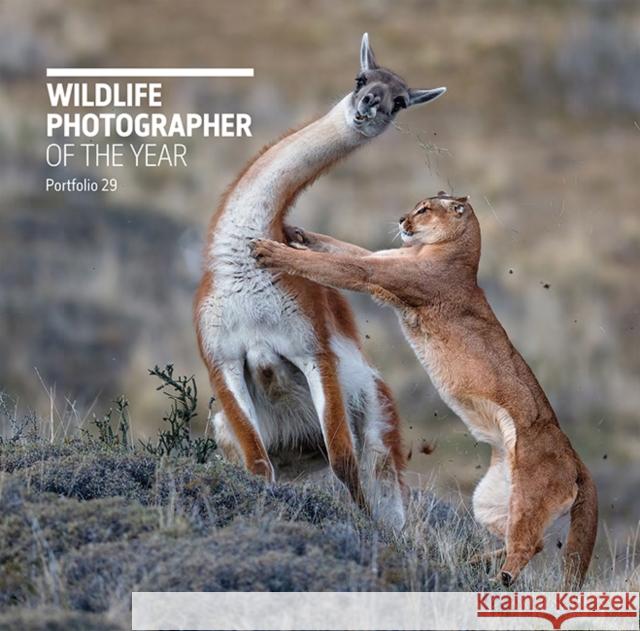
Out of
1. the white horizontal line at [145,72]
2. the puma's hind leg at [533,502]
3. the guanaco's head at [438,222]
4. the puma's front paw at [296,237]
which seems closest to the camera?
the puma's hind leg at [533,502]

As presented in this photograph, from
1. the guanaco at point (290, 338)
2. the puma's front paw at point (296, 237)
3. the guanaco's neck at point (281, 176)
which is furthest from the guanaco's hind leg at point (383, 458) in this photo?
the guanaco's neck at point (281, 176)

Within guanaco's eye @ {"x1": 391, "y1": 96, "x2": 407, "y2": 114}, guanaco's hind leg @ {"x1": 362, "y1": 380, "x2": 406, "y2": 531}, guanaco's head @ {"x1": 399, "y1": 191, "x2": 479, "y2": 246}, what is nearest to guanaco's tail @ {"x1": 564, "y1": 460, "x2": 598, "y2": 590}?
guanaco's hind leg @ {"x1": 362, "y1": 380, "x2": 406, "y2": 531}

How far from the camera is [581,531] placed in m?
10.7

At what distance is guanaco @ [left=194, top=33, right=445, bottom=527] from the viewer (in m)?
11.3

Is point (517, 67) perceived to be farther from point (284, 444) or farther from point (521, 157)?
point (284, 444)

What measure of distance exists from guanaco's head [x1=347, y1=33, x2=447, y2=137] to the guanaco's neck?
0.26 feet

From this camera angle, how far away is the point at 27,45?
115 feet

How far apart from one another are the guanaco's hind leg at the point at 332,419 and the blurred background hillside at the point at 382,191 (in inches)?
252

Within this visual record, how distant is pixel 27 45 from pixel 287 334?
82.7ft

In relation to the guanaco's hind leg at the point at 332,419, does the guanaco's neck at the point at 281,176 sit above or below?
above

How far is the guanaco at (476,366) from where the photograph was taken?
10.5 m

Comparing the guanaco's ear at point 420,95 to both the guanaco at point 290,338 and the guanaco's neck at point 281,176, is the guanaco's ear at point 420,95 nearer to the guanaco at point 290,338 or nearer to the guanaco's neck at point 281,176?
the guanaco at point 290,338

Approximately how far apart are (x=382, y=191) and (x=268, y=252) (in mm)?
19713

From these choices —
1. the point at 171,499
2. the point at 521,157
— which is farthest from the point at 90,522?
the point at 521,157
